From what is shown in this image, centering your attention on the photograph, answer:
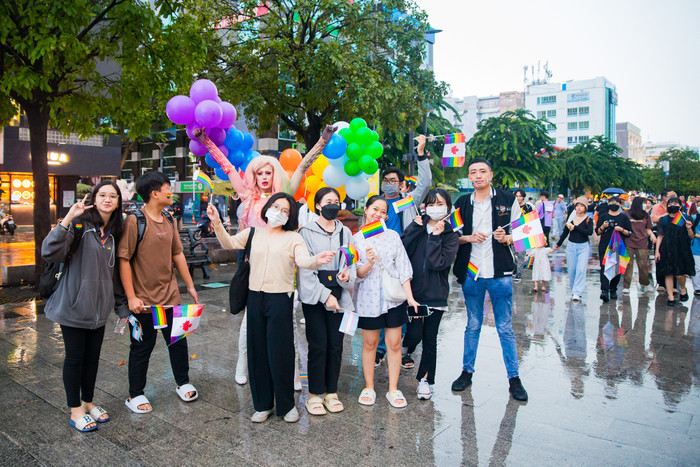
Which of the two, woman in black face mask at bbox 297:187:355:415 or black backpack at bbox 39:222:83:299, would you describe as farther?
woman in black face mask at bbox 297:187:355:415

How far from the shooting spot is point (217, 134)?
5574 millimetres

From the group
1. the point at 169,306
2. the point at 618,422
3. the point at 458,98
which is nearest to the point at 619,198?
the point at 618,422

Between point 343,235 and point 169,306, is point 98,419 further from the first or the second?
point 343,235

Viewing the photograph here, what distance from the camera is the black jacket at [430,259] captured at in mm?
4258

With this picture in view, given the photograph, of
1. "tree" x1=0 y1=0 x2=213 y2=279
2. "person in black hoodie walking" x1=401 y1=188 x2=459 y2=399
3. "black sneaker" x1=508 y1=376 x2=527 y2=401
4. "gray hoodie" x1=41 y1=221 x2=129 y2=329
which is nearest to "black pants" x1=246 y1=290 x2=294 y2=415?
"gray hoodie" x1=41 y1=221 x2=129 y2=329

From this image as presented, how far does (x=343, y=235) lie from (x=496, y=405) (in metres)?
1.91

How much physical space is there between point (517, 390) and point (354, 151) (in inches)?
131

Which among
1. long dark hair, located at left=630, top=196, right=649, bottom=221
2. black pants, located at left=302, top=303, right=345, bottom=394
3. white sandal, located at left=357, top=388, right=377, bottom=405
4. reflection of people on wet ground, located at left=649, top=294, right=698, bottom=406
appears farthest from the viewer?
long dark hair, located at left=630, top=196, right=649, bottom=221

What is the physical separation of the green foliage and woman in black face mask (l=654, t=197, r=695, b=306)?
27536 mm

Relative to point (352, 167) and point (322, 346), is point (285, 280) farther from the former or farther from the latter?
point (352, 167)

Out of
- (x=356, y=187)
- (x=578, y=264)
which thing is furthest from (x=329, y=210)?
→ (x=578, y=264)

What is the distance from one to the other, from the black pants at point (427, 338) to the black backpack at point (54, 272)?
2755mm

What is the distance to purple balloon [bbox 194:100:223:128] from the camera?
505cm

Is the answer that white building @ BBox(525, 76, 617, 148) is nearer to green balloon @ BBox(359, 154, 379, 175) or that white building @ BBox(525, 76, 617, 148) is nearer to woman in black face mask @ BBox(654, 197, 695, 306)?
woman in black face mask @ BBox(654, 197, 695, 306)
